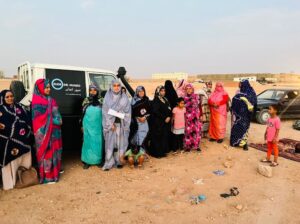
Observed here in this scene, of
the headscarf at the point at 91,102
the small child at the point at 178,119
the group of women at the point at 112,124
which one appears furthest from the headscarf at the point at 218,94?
the headscarf at the point at 91,102

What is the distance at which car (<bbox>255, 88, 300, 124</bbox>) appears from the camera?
35.9 feet

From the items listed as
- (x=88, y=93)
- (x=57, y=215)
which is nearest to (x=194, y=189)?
(x=57, y=215)

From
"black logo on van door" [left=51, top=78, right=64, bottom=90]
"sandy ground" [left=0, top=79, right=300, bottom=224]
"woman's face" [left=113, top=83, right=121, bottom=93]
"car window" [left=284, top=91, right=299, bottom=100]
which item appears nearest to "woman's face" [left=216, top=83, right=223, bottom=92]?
"sandy ground" [left=0, top=79, right=300, bottom=224]

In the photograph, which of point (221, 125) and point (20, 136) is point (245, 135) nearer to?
point (221, 125)

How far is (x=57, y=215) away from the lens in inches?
148

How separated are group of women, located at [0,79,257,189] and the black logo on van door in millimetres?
527

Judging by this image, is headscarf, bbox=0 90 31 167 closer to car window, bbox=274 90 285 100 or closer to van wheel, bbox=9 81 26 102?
van wheel, bbox=9 81 26 102

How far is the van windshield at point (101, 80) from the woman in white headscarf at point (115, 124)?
656 mm

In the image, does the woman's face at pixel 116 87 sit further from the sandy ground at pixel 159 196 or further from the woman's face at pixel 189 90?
the woman's face at pixel 189 90

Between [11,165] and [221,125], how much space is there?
5.05m

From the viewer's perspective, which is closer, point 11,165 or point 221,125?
point 11,165

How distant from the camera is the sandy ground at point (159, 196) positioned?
A: 147 inches

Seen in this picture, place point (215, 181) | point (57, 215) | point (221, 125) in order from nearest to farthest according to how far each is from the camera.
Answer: point (57, 215)
point (215, 181)
point (221, 125)

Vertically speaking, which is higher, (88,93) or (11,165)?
(88,93)
